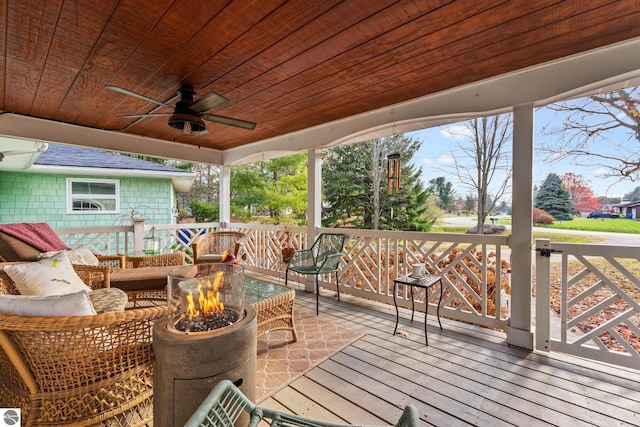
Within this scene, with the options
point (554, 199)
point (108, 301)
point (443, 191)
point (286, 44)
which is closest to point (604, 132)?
point (554, 199)

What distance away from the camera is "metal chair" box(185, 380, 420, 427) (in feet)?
2.81

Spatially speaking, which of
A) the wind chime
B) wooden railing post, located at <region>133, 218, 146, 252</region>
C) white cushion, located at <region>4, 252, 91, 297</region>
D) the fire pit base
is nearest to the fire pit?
the fire pit base

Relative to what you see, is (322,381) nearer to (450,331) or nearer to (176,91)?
(450,331)

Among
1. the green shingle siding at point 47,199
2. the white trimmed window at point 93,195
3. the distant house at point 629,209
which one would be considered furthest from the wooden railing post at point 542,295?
the white trimmed window at point 93,195

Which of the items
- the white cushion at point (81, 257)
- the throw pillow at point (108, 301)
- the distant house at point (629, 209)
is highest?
the distant house at point (629, 209)

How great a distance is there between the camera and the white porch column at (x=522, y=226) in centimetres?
255

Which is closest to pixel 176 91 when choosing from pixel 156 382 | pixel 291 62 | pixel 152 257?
pixel 291 62

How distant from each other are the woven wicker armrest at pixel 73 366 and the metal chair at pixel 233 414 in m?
0.69

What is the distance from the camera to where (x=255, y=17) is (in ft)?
5.90

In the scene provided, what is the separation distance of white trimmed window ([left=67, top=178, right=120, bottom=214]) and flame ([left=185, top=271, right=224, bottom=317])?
22.9ft

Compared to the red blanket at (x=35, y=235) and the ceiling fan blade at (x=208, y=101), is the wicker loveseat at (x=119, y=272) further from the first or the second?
the ceiling fan blade at (x=208, y=101)

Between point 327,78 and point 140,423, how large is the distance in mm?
2877

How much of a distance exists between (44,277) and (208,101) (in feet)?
5.98

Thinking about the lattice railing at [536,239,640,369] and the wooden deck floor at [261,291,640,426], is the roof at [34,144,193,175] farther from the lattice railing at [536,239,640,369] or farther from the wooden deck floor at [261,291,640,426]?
the lattice railing at [536,239,640,369]
